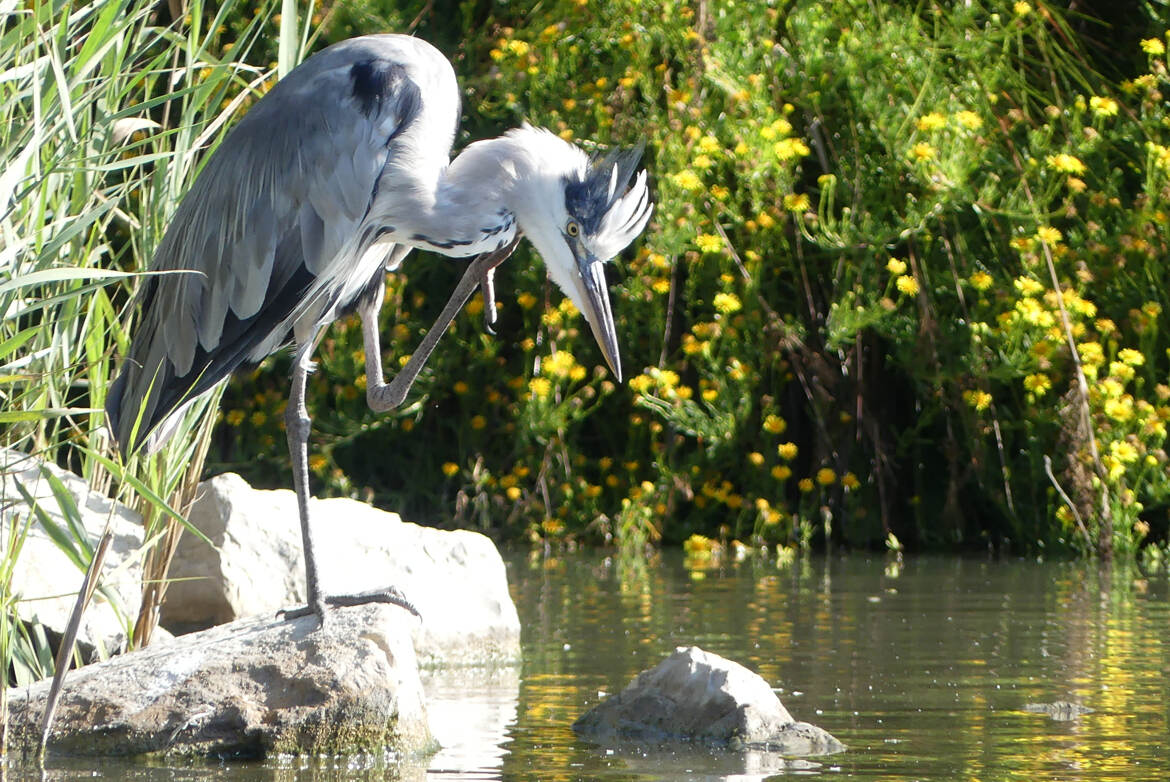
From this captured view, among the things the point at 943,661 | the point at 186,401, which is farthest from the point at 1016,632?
the point at 186,401

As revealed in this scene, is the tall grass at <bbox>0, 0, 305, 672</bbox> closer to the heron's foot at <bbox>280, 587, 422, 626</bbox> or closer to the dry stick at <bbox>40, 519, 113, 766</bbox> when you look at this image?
the dry stick at <bbox>40, 519, 113, 766</bbox>

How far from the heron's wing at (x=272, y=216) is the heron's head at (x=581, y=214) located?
14.9 inches

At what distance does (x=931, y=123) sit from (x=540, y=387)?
2080 millimetres

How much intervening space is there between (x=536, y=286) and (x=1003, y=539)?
2471 millimetres

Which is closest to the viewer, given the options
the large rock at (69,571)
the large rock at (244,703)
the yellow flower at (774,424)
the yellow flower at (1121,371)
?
the large rock at (244,703)

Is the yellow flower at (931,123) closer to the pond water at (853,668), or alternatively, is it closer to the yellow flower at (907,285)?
the yellow flower at (907,285)

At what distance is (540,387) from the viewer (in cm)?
823

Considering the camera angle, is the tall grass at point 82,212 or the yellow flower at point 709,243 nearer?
the tall grass at point 82,212

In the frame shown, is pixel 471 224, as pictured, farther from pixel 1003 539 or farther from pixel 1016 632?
pixel 1003 539

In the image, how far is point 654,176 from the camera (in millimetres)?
8422

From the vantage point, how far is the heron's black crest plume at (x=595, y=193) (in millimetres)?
4453

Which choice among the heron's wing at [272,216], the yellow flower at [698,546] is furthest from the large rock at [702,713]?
the yellow flower at [698,546]

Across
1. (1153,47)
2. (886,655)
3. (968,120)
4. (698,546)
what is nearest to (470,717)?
(886,655)

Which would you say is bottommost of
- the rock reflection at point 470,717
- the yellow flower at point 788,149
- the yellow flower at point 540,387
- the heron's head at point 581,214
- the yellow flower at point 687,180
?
the rock reflection at point 470,717
